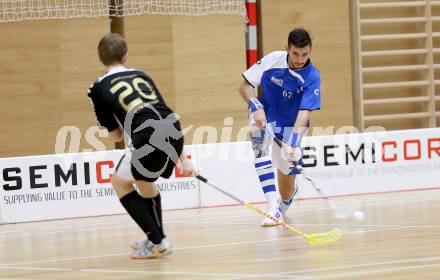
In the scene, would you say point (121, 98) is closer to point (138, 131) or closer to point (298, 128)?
point (138, 131)

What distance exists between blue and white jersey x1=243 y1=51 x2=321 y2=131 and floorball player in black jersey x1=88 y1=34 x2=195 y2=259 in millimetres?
1840

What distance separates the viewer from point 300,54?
263 inches

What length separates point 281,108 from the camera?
7.08 meters

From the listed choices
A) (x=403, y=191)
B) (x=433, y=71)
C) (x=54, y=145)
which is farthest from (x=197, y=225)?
(x=433, y=71)

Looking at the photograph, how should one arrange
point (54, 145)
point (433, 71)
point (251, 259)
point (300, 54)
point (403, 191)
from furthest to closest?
point (433, 71) → point (54, 145) → point (403, 191) → point (300, 54) → point (251, 259)

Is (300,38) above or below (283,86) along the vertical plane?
above

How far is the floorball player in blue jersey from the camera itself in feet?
22.2

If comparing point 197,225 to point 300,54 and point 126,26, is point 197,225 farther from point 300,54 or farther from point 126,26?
point 126,26

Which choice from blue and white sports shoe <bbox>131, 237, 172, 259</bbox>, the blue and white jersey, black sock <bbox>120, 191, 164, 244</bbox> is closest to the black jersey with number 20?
black sock <bbox>120, 191, 164, 244</bbox>

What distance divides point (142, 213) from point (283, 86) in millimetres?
2137

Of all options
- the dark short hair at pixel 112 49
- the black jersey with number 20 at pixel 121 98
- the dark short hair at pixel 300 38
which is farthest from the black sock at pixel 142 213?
the dark short hair at pixel 300 38

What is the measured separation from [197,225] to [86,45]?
444 centimetres

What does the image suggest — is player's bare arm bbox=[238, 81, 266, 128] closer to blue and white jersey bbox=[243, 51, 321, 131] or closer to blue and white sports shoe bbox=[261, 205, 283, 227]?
blue and white jersey bbox=[243, 51, 321, 131]

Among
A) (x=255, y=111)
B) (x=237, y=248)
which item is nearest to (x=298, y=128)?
(x=255, y=111)
